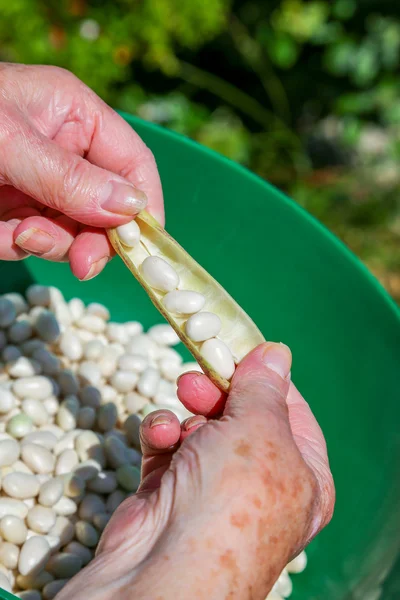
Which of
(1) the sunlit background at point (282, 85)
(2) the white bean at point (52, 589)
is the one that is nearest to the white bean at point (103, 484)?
(2) the white bean at point (52, 589)

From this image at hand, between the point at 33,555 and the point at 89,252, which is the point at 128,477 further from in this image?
the point at 89,252

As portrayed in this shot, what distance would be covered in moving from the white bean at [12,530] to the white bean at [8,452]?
0.39 feet

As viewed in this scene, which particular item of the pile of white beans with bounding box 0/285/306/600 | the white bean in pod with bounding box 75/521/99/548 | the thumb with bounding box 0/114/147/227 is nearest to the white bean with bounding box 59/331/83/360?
the pile of white beans with bounding box 0/285/306/600

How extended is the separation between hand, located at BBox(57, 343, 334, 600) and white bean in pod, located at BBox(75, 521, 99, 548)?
40 cm

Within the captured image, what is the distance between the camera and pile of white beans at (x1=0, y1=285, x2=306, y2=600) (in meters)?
1.30

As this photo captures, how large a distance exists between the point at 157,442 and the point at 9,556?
0.45m

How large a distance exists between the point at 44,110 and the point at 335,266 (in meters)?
0.65

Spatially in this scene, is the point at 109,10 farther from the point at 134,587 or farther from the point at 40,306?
the point at 134,587

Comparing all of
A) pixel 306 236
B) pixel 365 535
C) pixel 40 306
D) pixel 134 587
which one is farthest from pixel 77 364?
pixel 134 587

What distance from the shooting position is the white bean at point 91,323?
1.73 m

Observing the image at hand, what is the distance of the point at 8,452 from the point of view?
1387 millimetres

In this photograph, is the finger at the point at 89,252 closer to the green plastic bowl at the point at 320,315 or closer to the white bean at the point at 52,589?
the green plastic bowl at the point at 320,315

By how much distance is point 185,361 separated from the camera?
1.82 meters

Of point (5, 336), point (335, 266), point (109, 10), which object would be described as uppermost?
point (335, 266)
